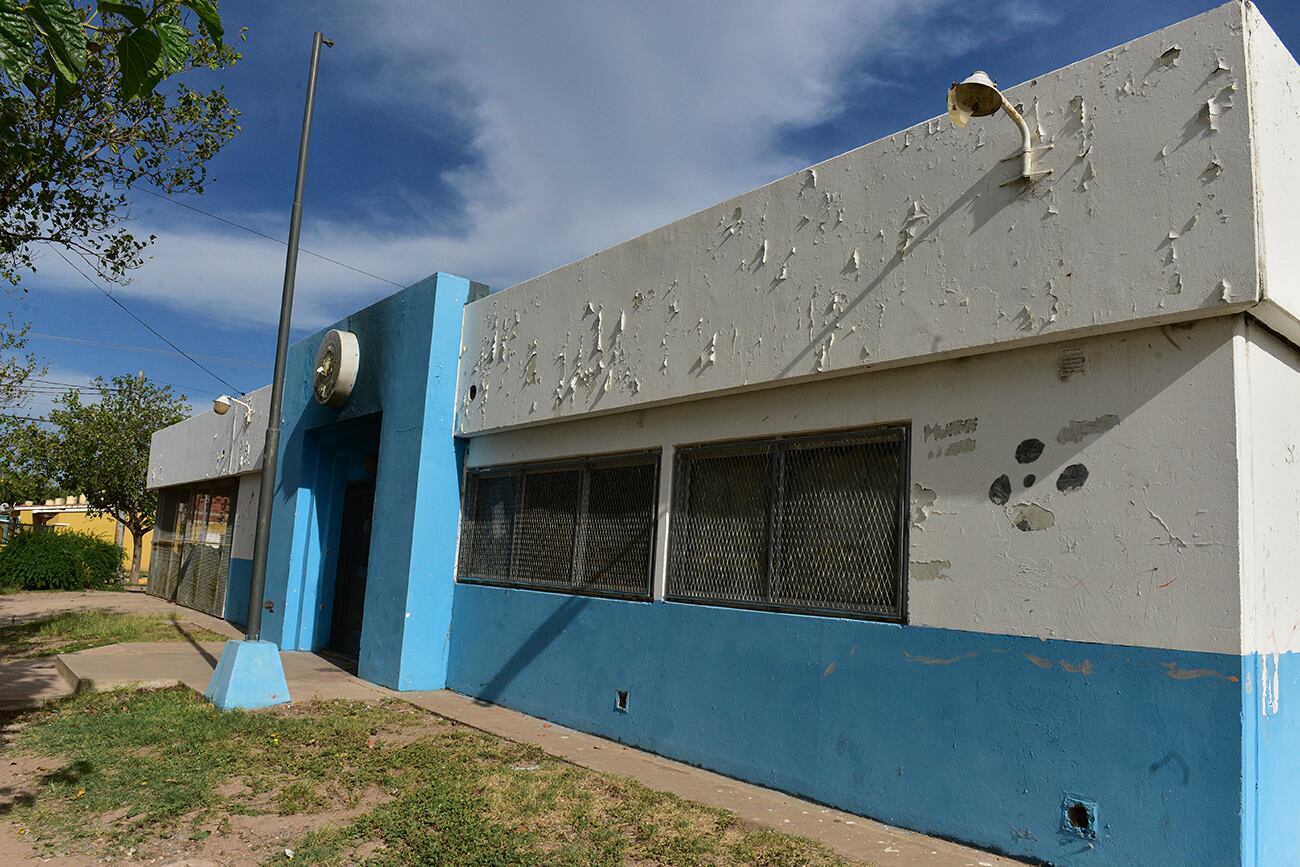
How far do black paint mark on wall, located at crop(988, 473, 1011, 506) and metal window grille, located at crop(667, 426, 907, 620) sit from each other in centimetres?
57

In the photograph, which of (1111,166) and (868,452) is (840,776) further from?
(1111,166)

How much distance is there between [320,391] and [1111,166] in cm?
968

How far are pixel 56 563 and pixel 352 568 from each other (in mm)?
16573

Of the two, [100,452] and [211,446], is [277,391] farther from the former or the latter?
[100,452]

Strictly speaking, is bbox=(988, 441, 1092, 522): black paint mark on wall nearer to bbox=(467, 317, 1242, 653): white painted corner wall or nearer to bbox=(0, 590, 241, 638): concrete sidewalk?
bbox=(467, 317, 1242, 653): white painted corner wall

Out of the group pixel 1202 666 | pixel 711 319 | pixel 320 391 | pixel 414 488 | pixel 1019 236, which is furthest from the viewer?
pixel 320 391

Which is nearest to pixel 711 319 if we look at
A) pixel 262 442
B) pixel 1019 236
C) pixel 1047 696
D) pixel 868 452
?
pixel 868 452

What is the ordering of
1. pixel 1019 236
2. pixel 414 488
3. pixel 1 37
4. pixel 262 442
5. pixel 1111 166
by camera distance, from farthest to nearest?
pixel 262 442 → pixel 414 488 → pixel 1019 236 → pixel 1111 166 → pixel 1 37

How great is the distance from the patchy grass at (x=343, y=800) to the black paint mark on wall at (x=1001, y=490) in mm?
2012

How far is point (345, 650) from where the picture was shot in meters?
12.4

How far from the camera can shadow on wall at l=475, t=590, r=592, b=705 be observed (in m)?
8.11

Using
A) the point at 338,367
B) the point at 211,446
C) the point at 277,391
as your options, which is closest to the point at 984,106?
the point at 277,391

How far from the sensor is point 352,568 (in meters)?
12.5

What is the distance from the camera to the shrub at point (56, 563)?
2377 centimetres
